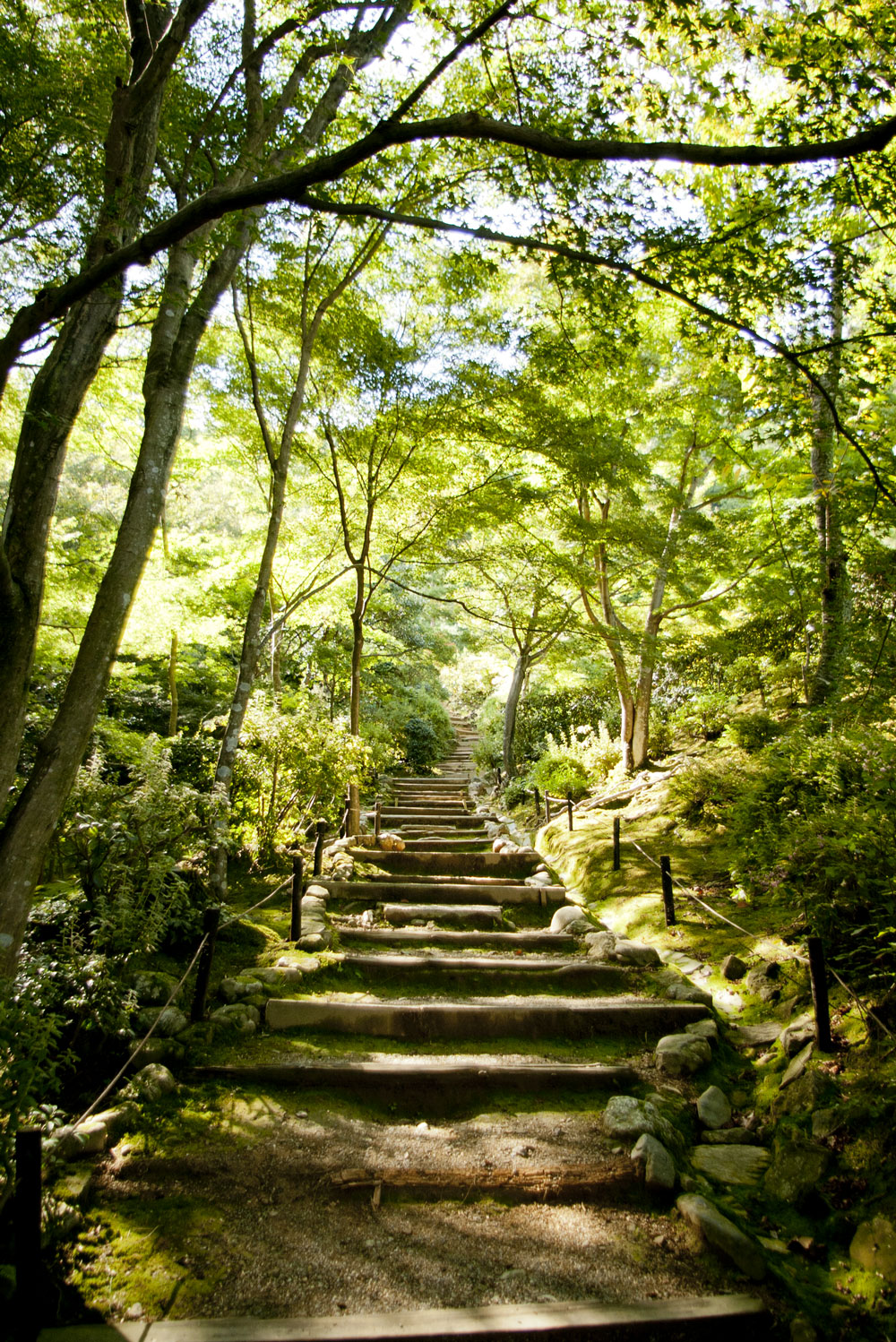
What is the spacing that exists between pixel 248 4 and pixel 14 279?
3414 mm

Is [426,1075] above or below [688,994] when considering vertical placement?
below

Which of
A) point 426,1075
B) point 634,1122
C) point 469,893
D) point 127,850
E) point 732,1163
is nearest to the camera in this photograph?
point 732,1163

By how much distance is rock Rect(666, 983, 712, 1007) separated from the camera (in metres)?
4.62

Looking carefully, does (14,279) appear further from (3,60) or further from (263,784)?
(263,784)

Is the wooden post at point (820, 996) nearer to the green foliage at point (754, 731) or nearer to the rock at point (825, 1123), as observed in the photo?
the rock at point (825, 1123)

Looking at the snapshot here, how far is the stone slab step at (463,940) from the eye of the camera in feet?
19.9

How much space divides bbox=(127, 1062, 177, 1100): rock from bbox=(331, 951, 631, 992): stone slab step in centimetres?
200

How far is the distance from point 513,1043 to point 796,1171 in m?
1.94

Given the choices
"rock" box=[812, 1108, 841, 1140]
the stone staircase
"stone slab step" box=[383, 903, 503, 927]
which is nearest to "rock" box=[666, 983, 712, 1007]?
the stone staircase

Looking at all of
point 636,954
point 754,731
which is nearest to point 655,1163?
point 636,954

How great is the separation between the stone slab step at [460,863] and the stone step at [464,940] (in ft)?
7.71

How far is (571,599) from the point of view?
1268 cm

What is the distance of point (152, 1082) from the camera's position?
3361mm

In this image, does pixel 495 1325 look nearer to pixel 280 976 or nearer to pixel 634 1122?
pixel 634 1122
